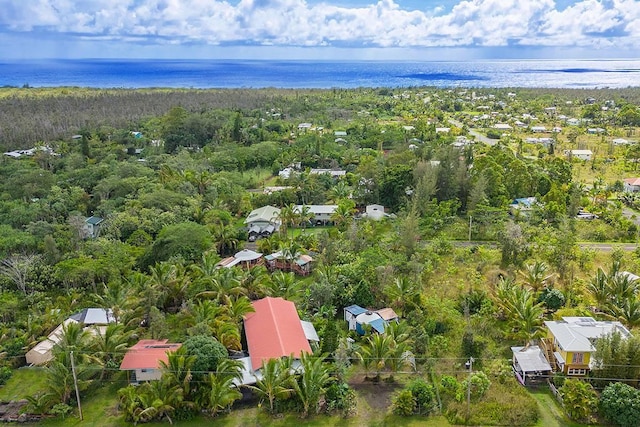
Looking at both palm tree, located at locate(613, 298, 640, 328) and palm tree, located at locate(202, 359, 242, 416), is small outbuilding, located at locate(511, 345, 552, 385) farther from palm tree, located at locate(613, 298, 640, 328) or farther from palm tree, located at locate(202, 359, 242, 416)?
palm tree, located at locate(202, 359, 242, 416)

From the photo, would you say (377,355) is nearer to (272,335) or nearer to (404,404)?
(404,404)

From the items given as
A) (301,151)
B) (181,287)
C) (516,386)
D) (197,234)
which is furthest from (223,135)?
(516,386)

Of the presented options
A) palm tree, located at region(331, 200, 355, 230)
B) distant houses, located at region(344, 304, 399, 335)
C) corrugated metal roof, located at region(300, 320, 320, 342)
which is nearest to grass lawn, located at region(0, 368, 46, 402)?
corrugated metal roof, located at region(300, 320, 320, 342)

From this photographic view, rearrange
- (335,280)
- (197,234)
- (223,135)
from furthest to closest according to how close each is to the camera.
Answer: (223,135) < (197,234) < (335,280)

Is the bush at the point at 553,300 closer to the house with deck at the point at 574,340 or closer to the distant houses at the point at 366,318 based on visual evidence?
the house with deck at the point at 574,340

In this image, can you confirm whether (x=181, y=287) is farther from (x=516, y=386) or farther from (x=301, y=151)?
A: (x=301, y=151)

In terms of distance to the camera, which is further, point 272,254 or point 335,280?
point 272,254

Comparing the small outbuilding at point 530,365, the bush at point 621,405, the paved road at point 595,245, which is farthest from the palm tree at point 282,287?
the bush at point 621,405
